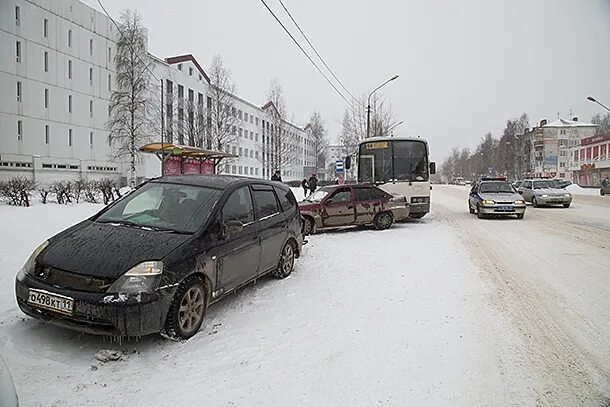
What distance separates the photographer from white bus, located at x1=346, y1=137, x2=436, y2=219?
15.9 meters

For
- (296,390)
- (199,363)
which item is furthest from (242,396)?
(199,363)

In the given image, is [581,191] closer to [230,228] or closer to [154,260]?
[230,228]

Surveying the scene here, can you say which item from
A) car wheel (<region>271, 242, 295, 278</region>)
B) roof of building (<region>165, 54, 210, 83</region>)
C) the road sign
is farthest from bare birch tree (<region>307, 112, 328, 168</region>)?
car wheel (<region>271, 242, 295, 278</region>)

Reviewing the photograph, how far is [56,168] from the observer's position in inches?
1485

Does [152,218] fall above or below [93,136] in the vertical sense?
below

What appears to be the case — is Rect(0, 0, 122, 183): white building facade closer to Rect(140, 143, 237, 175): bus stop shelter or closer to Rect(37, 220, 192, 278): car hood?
Rect(140, 143, 237, 175): bus stop shelter

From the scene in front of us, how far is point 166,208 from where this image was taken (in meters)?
5.30

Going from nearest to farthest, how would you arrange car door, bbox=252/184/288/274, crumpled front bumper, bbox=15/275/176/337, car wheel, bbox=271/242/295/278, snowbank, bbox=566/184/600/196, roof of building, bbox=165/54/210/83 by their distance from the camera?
crumpled front bumper, bbox=15/275/176/337 → car door, bbox=252/184/288/274 → car wheel, bbox=271/242/295/278 → snowbank, bbox=566/184/600/196 → roof of building, bbox=165/54/210/83

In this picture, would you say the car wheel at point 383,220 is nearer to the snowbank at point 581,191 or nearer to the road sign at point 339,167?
the road sign at point 339,167

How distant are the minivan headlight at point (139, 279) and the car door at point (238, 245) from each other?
891mm

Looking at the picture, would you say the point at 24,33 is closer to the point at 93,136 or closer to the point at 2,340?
the point at 93,136

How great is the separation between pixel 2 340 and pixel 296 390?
283cm

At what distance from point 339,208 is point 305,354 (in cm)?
877

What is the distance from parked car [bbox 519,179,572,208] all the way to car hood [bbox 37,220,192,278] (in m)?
23.4
